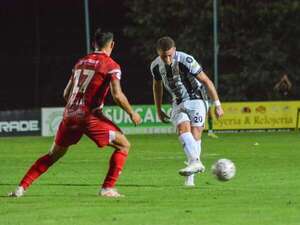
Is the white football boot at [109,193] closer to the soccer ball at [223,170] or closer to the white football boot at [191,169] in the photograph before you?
the white football boot at [191,169]

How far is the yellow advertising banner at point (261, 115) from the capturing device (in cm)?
3597

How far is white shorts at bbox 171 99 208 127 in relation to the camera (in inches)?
616

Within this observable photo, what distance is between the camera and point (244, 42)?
45625 mm

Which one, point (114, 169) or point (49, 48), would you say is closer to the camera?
point (114, 169)

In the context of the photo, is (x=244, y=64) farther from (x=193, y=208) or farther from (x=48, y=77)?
(x=193, y=208)

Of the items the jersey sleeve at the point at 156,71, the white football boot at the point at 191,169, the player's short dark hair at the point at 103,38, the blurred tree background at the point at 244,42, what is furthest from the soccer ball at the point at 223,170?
the blurred tree background at the point at 244,42

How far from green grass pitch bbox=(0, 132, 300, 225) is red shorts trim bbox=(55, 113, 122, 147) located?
2.38ft

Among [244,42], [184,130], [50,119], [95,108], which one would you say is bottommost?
[50,119]

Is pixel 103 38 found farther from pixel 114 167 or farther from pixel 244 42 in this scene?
pixel 244 42

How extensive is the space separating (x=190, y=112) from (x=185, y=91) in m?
0.32

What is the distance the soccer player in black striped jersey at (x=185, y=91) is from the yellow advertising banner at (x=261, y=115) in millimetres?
20064

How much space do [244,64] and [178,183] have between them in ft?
101

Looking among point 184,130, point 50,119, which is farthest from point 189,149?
point 50,119

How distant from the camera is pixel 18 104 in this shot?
4206cm
